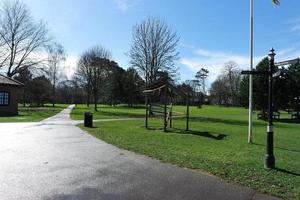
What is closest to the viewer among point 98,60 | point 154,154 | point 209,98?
point 154,154

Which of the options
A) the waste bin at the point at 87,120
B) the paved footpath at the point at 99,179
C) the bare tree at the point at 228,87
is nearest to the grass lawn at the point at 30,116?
the waste bin at the point at 87,120

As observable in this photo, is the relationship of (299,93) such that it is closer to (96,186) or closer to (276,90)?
(276,90)

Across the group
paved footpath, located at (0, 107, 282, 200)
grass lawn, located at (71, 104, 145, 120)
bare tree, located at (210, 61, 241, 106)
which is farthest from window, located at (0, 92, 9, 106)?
bare tree, located at (210, 61, 241, 106)

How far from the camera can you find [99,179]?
27.0 feet

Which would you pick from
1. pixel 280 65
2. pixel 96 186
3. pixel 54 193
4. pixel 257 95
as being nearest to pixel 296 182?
pixel 280 65

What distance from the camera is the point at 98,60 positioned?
69000 mm

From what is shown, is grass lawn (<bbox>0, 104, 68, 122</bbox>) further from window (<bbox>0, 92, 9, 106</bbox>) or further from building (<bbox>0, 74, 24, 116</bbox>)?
window (<bbox>0, 92, 9, 106</bbox>)

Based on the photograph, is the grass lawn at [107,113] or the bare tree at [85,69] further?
the bare tree at [85,69]

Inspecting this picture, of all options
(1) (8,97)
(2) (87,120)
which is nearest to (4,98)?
(1) (8,97)

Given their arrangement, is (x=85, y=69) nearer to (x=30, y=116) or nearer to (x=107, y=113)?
(x=107, y=113)

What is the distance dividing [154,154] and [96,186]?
4.47m

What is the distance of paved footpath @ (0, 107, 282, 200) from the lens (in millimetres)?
6938

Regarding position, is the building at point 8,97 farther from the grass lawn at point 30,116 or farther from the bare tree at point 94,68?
the bare tree at point 94,68

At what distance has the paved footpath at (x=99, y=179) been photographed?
6.94m
